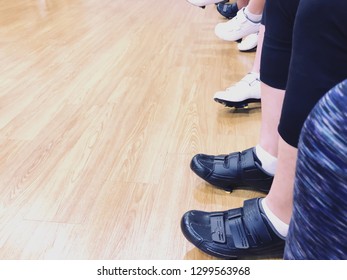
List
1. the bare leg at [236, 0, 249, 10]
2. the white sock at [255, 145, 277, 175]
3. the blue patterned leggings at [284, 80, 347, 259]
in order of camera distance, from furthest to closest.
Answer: the bare leg at [236, 0, 249, 10], the white sock at [255, 145, 277, 175], the blue patterned leggings at [284, 80, 347, 259]

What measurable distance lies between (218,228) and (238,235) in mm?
40

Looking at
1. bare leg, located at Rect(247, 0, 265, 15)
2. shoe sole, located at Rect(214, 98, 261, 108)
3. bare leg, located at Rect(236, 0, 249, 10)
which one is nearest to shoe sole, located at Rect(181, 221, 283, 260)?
shoe sole, located at Rect(214, 98, 261, 108)

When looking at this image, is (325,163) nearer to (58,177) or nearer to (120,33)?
(58,177)

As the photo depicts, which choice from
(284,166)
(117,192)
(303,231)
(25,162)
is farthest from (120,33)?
(303,231)

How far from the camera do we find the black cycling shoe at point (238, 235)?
0.62 meters

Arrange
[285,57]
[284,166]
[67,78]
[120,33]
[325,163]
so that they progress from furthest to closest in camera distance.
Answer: [120,33] < [67,78] < [285,57] < [284,166] < [325,163]

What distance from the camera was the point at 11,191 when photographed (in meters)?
0.83

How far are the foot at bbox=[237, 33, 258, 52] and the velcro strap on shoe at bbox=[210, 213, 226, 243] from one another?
129cm

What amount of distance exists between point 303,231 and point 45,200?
62 centimetres

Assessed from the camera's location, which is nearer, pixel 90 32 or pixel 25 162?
pixel 25 162

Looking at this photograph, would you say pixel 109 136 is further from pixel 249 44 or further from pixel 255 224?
pixel 249 44

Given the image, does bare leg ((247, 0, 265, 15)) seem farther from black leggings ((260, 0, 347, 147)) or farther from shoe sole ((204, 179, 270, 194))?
black leggings ((260, 0, 347, 147))

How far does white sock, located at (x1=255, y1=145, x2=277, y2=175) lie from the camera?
0.75 metres

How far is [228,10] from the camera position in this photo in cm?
248
